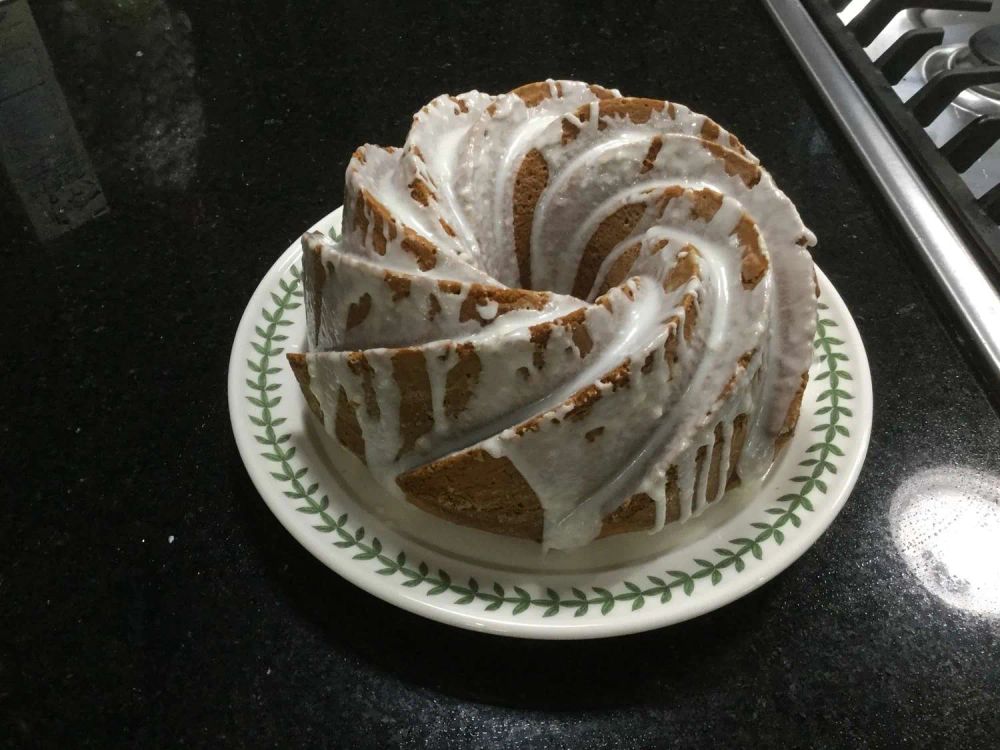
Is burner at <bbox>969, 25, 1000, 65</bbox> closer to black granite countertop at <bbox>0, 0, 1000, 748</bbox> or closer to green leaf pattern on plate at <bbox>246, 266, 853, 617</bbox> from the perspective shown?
black granite countertop at <bbox>0, 0, 1000, 748</bbox>

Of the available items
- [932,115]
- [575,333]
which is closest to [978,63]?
[932,115]

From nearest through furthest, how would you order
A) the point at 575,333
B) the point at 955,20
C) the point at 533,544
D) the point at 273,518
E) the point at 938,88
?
1. the point at 575,333
2. the point at 533,544
3. the point at 273,518
4. the point at 938,88
5. the point at 955,20

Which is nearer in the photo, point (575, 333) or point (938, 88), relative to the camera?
point (575, 333)

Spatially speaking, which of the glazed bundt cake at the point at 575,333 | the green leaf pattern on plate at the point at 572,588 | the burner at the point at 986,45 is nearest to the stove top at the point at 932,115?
the burner at the point at 986,45

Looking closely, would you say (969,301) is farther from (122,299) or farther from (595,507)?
(122,299)

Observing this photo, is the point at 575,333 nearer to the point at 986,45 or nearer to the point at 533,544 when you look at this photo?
the point at 533,544

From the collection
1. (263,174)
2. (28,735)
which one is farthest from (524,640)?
(263,174)
